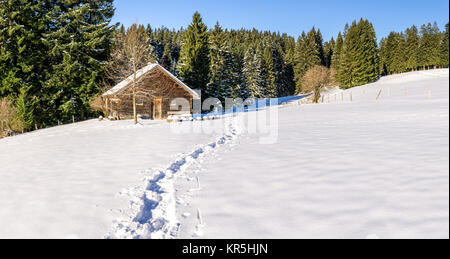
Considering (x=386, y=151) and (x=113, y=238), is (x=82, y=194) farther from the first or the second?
(x=386, y=151)

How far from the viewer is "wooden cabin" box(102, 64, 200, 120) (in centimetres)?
2489

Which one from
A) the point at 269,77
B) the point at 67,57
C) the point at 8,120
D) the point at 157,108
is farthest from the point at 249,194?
the point at 269,77

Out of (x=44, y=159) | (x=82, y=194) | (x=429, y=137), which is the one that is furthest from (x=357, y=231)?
(x=44, y=159)

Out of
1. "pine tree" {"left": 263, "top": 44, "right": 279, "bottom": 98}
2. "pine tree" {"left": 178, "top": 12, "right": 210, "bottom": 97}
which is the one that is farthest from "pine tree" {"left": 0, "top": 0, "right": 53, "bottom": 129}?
"pine tree" {"left": 263, "top": 44, "right": 279, "bottom": 98}

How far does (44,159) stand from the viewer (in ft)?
30.3

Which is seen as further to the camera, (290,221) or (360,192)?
(360,192)

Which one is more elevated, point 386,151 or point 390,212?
point 386,151

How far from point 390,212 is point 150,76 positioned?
2439cm

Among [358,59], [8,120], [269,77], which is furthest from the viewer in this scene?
[269,77]

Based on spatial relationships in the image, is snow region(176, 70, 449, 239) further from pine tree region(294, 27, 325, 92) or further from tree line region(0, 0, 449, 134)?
pine tree region(294, 27, 325, 92)

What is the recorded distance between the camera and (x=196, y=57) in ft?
107

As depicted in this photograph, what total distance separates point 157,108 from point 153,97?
118cm

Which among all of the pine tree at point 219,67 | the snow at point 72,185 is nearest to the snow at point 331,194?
the snow at point 72,185

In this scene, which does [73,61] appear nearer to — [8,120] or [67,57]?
[67,57]
